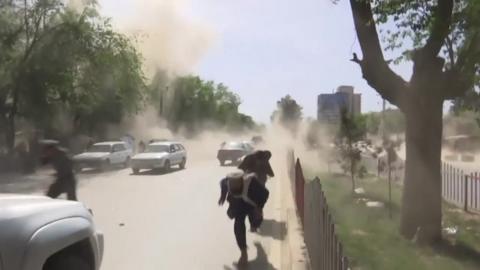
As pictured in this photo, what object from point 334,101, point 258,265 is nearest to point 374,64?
point 258,265

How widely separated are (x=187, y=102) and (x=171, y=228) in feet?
213

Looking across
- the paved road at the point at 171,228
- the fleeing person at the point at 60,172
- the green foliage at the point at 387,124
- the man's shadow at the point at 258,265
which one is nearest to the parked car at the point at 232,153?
the green foliage at the point at 387,124

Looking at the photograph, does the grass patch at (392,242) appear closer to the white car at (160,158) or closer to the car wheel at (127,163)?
the white car at (160,158)

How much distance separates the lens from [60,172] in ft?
33.4

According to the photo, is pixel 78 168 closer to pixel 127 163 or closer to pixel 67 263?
pixel 127 163

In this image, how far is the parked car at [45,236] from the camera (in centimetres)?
329

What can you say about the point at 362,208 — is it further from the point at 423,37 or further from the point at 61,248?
the point at 61,248

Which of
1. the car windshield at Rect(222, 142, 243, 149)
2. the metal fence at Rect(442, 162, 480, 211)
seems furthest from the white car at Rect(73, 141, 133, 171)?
the metal fence at Rect(442, 162, 480, 211)

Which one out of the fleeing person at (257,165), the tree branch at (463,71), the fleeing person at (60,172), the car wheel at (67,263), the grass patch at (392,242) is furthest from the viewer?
the fleeing person at (60,172)

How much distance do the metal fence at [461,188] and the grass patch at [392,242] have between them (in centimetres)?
42

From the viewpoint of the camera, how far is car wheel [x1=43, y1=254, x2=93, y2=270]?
3.86m

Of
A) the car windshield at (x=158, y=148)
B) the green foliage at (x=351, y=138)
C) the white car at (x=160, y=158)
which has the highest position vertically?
the green foliage at (x=351, y=138)

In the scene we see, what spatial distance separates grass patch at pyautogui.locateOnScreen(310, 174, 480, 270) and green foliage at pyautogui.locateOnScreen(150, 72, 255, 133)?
5071cm

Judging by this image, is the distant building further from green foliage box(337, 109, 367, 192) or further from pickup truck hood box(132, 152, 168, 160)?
pickup truck hood box(132, 152, 168, 160)
